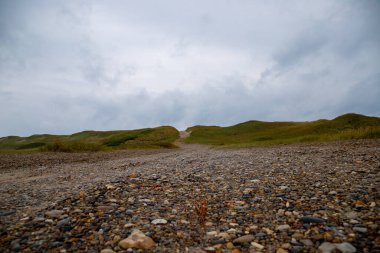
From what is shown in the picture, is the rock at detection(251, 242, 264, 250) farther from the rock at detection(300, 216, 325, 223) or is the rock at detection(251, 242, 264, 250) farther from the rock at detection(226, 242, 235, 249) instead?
the rock at detection(300, 216, 325, 223)


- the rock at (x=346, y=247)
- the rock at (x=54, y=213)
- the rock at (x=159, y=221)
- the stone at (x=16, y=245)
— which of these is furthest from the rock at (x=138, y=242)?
the rock at (x=346, y=247)

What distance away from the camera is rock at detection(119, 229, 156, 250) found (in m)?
3.46

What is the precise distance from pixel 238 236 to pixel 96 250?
8.08 feet

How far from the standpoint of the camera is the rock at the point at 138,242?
346cm

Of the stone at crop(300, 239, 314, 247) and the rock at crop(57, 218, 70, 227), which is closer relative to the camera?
the stone at crop(300, 239, 314, 247)

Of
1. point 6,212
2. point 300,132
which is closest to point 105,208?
point 6,212

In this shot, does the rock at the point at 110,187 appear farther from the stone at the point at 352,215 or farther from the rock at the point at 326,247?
the stone at the point at 352,215

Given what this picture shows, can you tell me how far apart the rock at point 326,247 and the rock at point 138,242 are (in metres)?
2.66

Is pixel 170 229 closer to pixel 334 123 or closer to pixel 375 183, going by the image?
pixel 375 183

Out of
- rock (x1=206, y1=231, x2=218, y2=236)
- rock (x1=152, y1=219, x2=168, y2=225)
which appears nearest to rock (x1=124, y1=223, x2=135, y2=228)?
rock (x1=152, y1=219, x2=168, y2=225)

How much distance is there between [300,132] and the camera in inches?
2270

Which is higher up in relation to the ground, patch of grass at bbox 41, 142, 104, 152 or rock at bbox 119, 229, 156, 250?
patch of grass at bbox 41, 142, 104, 152

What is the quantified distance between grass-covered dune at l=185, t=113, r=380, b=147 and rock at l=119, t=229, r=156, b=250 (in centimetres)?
2748

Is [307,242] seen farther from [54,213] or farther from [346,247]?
[54,213]
